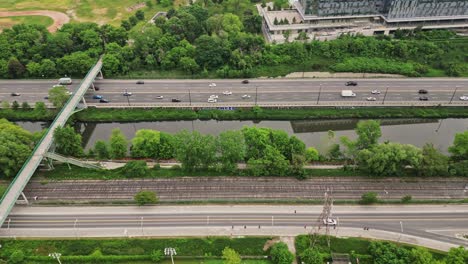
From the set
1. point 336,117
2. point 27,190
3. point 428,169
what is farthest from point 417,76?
point 27,190

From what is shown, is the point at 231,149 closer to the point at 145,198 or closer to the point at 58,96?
the point at 145,198

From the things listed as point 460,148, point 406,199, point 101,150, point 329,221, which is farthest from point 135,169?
point 460,148

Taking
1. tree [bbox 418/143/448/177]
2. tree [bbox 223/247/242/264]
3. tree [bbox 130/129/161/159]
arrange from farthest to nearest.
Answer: tree [bbox 130/129/161/159], tree [bbox 418/143/448/177], tree [bbox 223/247/242/264]

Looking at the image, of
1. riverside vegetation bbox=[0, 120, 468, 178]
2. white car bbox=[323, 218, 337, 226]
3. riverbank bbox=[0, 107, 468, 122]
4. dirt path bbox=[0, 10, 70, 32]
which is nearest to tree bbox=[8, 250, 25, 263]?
riverside vegetation bbox=[0, 120, 468, 178]

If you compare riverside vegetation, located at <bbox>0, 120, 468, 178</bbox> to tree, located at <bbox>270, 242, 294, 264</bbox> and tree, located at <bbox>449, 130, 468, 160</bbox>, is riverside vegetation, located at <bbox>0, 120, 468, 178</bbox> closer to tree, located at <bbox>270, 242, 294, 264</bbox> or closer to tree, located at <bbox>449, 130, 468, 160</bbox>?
tree, located at <bbox>449, 130, 468, 160</bbox>

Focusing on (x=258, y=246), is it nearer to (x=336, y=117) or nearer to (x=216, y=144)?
(x=216, y=144)

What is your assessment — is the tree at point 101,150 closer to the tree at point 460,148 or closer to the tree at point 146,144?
the tree at point 146,144

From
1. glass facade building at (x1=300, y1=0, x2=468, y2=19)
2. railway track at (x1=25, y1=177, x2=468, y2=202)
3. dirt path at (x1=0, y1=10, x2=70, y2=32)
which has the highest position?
dirt path at (x1=0, y1=10, x2=70, y2=32)

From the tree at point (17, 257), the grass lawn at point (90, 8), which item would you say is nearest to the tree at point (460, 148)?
the tree at point (17, 257)
